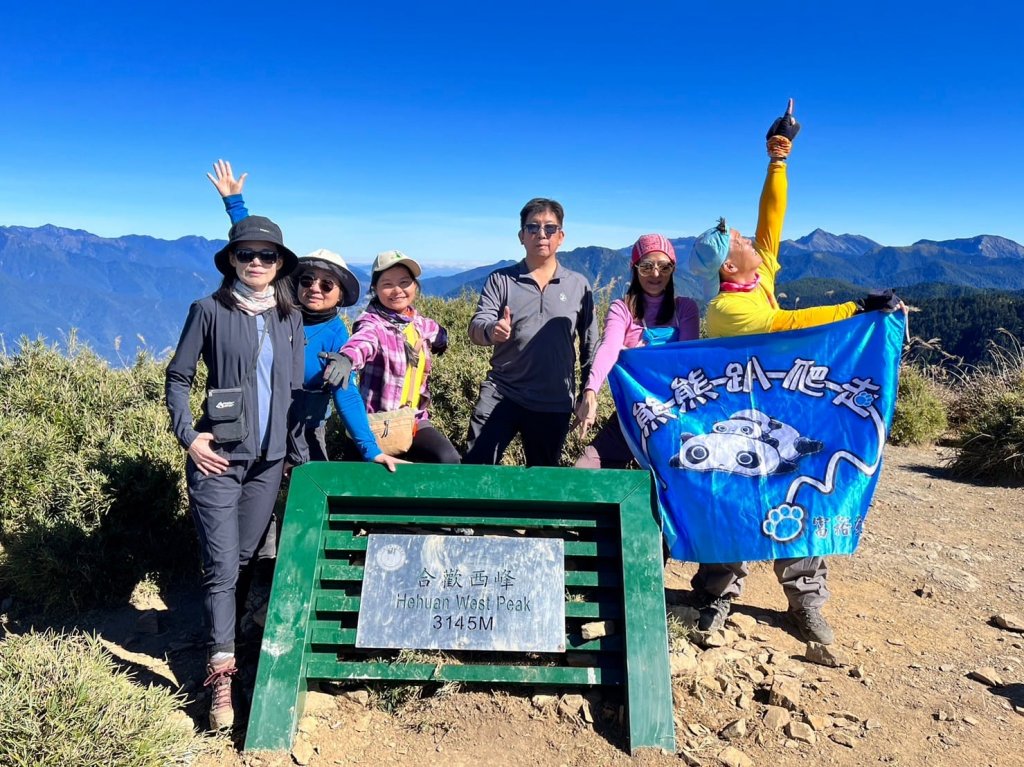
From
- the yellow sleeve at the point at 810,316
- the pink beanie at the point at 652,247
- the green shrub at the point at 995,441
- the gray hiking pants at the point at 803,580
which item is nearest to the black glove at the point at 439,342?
the pink beanie at the point at 652,247

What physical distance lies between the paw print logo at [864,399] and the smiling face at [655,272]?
1207mm

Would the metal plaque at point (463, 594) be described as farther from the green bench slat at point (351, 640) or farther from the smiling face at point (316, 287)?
the smiling face at point (316, 287)

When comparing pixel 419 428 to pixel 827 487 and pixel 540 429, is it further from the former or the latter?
pixel 827 487

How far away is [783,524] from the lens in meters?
3.49

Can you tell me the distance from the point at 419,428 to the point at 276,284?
1.21m

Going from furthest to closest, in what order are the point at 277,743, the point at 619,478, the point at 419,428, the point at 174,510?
the point at 174,510 → the point at 419,428 → the point at 619,478 → the point at 277,743

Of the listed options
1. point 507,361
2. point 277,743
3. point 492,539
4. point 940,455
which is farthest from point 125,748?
point 940,455

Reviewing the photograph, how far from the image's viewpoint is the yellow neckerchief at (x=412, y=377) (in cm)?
374

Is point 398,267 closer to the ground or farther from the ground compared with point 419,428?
farther from the ground

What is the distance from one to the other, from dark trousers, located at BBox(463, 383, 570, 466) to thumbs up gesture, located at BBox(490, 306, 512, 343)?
0.48m

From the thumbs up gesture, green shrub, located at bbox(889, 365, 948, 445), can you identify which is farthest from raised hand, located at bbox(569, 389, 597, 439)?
green shrub, located at bbox(889, 365, 948, 445)

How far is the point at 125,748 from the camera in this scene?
256cm

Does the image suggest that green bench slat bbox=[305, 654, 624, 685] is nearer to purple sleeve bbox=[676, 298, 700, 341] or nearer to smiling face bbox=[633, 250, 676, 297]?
purple sleeve bbox=[676, 298, 700, 341]

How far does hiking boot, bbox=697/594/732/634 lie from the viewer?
3766 mm
